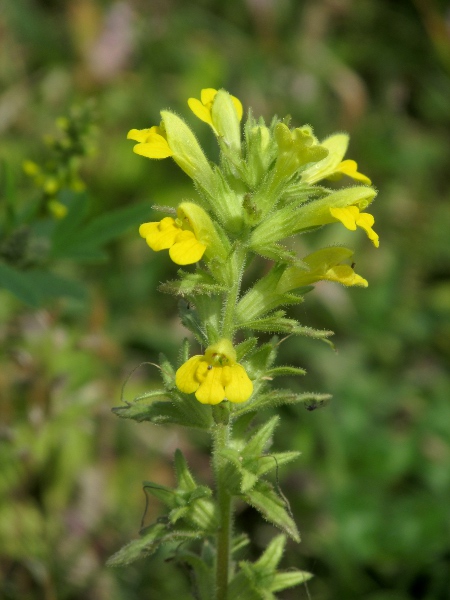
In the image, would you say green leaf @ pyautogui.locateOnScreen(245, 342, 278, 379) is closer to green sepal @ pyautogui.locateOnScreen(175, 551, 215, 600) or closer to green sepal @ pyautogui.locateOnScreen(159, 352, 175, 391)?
green sepal @ pyautogui.locateOnScreen(159, 352, 175, 391)

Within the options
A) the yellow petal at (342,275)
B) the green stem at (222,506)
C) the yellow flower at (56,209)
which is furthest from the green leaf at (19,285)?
the yellow petal at (342,275)

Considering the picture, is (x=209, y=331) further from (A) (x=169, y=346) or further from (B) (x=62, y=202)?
(A) (x=169, y=346)

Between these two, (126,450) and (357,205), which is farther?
(126,450)

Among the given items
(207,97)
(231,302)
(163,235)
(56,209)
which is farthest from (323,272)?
(56,209)

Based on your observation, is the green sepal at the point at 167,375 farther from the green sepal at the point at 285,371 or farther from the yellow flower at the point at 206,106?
the yellow flower at the point at 206,106

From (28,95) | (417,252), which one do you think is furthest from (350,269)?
(28,95)

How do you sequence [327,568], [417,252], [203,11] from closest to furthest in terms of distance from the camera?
[327,568]
[417,252]
[203,11]
